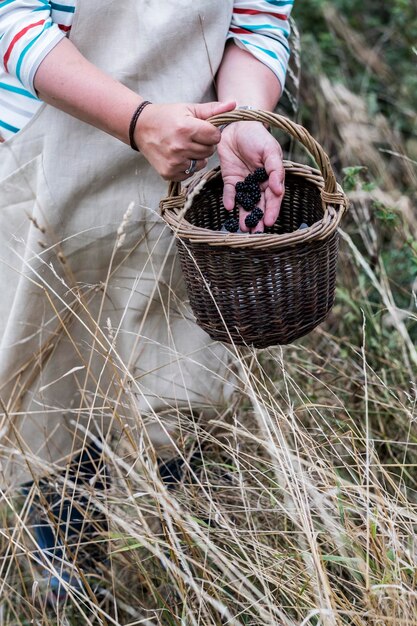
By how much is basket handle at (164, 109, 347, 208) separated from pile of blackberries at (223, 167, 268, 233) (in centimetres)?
13

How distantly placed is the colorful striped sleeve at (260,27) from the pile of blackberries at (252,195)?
0.75 feet

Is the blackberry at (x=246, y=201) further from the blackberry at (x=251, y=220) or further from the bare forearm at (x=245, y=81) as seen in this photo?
the bare forearm at (x=245, y=81)

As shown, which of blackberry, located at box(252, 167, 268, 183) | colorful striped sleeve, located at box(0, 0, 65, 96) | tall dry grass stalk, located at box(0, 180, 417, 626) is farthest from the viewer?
blackberry, located at box(252, 167, 268, 183)

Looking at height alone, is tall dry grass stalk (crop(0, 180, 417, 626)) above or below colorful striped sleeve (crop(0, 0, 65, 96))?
below

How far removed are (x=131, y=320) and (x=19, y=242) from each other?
0.25m

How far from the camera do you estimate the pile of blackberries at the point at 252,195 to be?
127 cm

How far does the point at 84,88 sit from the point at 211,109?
195 millimetres

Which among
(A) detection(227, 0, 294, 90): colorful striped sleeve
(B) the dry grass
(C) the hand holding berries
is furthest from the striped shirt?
(B) the dry grass

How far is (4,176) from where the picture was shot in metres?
1.35

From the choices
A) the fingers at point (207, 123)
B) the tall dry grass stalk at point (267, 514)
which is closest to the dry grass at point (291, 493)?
the tall dry grass stalk at point (267, 514)

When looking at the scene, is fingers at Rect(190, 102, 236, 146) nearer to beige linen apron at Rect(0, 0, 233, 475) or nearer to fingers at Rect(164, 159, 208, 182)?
fingers at Rect(164, 159, 208, 182)

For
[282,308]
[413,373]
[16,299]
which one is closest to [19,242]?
[16,299]

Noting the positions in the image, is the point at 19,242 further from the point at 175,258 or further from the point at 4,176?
the point at 175,258

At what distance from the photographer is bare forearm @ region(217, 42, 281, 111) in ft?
4.31
